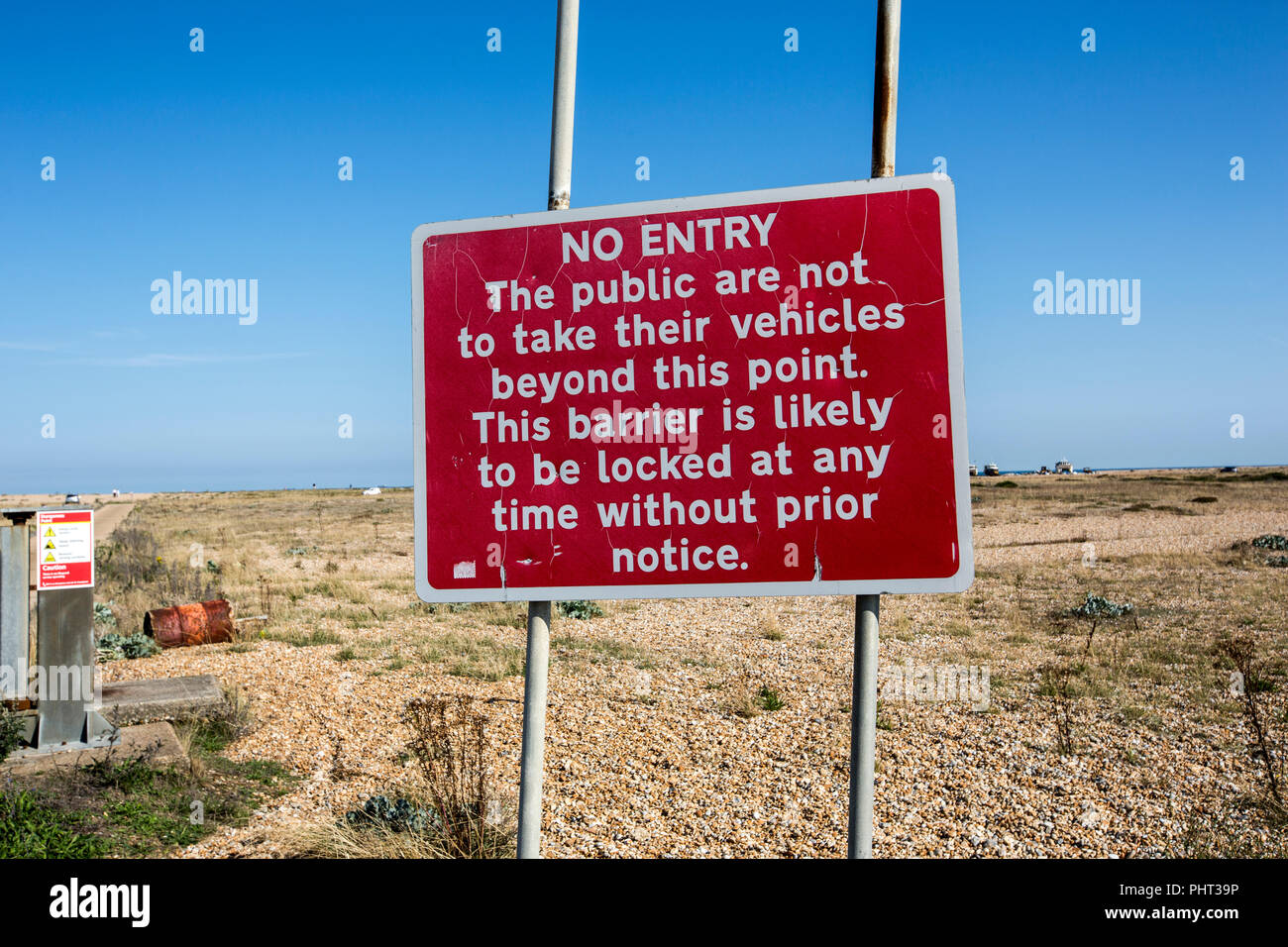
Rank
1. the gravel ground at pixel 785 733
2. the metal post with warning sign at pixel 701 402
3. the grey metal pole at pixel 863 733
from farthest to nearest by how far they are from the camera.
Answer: the gravel ground at pixel 785 733, the metal post with warning sign at pixel 701 402, the grey metal pole at pixel 863 733

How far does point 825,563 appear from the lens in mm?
2555

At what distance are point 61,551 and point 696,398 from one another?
5816mm

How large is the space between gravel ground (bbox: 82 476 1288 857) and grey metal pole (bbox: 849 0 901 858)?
2755mm

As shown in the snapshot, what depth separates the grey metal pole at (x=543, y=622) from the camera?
8.79ft

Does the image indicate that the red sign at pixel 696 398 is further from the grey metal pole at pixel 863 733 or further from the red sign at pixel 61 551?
the red sign at pixel 61 551

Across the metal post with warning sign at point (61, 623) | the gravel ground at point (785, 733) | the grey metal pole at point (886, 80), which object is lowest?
the gravel ground at point (785, 733)

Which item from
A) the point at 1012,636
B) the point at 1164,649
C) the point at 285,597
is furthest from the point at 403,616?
the point at 1164,649

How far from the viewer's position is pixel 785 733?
23.8 ft

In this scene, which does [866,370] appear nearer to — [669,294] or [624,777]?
[669,294]

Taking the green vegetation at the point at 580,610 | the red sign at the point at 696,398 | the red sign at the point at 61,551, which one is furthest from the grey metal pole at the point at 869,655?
the green vegetation at the point at 580,610

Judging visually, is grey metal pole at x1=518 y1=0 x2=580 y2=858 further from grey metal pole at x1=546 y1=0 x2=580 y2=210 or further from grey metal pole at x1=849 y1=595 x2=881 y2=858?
grey metal pole at x1=849 y1=595 x2=881 y2=858

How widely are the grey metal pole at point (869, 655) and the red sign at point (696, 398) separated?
0.15 meters

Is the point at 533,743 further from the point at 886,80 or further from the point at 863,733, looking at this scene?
the point at 886,80
